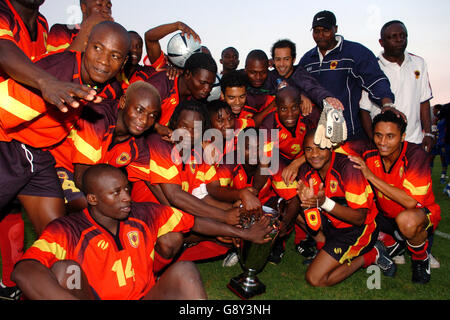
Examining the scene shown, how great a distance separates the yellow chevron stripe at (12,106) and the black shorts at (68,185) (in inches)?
34.3

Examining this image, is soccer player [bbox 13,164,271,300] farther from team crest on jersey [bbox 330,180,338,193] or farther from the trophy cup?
team crest on jersey [bbox 330,180,338,193]

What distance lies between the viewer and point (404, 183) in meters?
3.62

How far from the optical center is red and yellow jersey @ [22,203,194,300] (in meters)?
2.20

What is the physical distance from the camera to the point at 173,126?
3.79 m

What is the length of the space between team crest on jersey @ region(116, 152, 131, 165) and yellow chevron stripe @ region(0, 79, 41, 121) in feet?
3.28

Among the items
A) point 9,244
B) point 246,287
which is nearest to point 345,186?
point 246,287

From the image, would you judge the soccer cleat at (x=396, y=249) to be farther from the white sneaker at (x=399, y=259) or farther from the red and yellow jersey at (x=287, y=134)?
the red and yellow jersey at (x=287, y=134)

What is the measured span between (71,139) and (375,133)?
3.05m

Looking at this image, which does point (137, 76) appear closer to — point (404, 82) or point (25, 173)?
point (25, 173)

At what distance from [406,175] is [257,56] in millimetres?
2507

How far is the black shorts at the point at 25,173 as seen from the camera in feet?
8.86

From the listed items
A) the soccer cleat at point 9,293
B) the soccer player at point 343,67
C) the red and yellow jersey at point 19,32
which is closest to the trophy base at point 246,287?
the soccer cleat at point 9,293

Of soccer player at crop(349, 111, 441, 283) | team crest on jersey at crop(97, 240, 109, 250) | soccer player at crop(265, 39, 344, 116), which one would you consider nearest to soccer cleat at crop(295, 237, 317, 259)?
soccer player at crop(349, 111, 441, 283)
